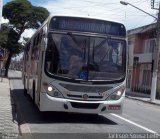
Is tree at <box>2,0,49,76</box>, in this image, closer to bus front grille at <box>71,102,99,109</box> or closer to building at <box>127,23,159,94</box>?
building at <box>127,23,159,94</box>

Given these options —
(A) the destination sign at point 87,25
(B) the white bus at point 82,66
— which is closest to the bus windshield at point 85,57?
(B) the white bus at point 82,66

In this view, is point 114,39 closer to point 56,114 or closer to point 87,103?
point 87,103

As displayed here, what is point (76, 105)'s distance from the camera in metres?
14.6

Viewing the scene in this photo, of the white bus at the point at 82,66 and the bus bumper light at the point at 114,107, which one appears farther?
the bus bumper light at the point at 114,107

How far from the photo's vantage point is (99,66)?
1480 centimetres

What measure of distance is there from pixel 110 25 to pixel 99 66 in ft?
4.53

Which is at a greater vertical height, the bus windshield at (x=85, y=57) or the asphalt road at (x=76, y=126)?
the bus windshield at (x=85, y=57)

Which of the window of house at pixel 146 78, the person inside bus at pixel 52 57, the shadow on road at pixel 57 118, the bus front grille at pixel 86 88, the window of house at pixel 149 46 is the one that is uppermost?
the window of house at pixel 149 46

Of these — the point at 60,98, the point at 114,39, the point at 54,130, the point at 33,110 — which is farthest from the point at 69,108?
the point at 33,110

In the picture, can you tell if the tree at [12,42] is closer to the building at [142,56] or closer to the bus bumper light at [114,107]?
the building at [142,56]

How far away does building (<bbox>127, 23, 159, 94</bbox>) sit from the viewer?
2124 inches

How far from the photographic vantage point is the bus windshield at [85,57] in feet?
47.8

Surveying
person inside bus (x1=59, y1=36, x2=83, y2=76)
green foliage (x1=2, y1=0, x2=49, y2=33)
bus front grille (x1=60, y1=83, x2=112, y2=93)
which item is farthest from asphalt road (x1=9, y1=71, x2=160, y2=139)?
green foliage (x1=2, y1=0, x2=49, y2=33)

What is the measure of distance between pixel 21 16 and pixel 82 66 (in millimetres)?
47485
